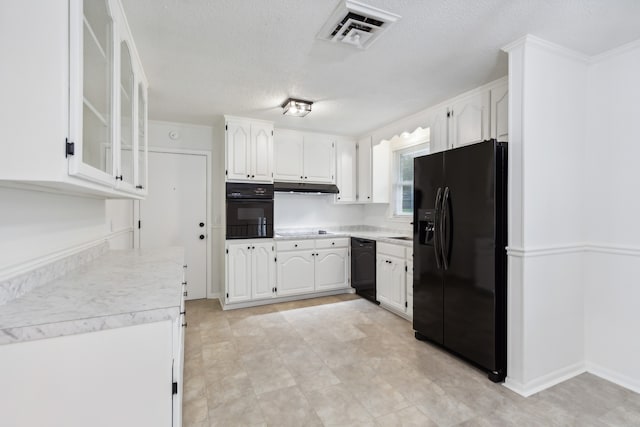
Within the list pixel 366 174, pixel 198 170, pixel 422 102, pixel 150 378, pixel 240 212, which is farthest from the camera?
pixel 366 174

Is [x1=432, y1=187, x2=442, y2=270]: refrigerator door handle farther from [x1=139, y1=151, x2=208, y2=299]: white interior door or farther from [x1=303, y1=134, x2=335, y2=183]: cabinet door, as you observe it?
[x1=139, y1=151, x2=208, y2=299]: white interior door

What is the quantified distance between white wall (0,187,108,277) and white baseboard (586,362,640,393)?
3.55 meters

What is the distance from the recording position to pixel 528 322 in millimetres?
2100

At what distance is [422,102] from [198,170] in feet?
9.49

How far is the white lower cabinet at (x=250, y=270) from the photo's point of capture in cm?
374

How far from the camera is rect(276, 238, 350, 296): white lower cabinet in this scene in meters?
4.01

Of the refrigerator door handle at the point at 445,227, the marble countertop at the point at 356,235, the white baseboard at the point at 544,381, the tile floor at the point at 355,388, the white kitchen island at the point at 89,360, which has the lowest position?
the tile floor at the point at 355,388

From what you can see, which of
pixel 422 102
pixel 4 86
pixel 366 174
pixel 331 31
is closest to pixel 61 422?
pixel 4 86

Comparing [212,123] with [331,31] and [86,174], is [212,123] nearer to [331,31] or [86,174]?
[331,31]

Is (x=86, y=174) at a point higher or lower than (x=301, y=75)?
lower

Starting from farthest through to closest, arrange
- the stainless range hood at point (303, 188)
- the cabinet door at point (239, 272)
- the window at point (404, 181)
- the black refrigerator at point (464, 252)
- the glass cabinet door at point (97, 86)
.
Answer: the window at point (404, 181) → the stainless range hood at point (303, 188) → the cabinet door at point (239, 272) → the black refrigerator at point (464, 252) → the glass cabinet door at point (97, 86)

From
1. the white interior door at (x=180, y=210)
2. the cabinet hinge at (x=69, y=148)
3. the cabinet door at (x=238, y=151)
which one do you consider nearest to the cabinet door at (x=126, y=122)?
the cabinet hinge at (x=69, y=148)

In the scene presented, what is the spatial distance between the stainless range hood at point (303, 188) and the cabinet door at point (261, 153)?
211 mm

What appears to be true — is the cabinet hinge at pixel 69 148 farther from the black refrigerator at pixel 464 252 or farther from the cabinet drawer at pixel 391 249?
the cabinet drawer at pixel 391 249
